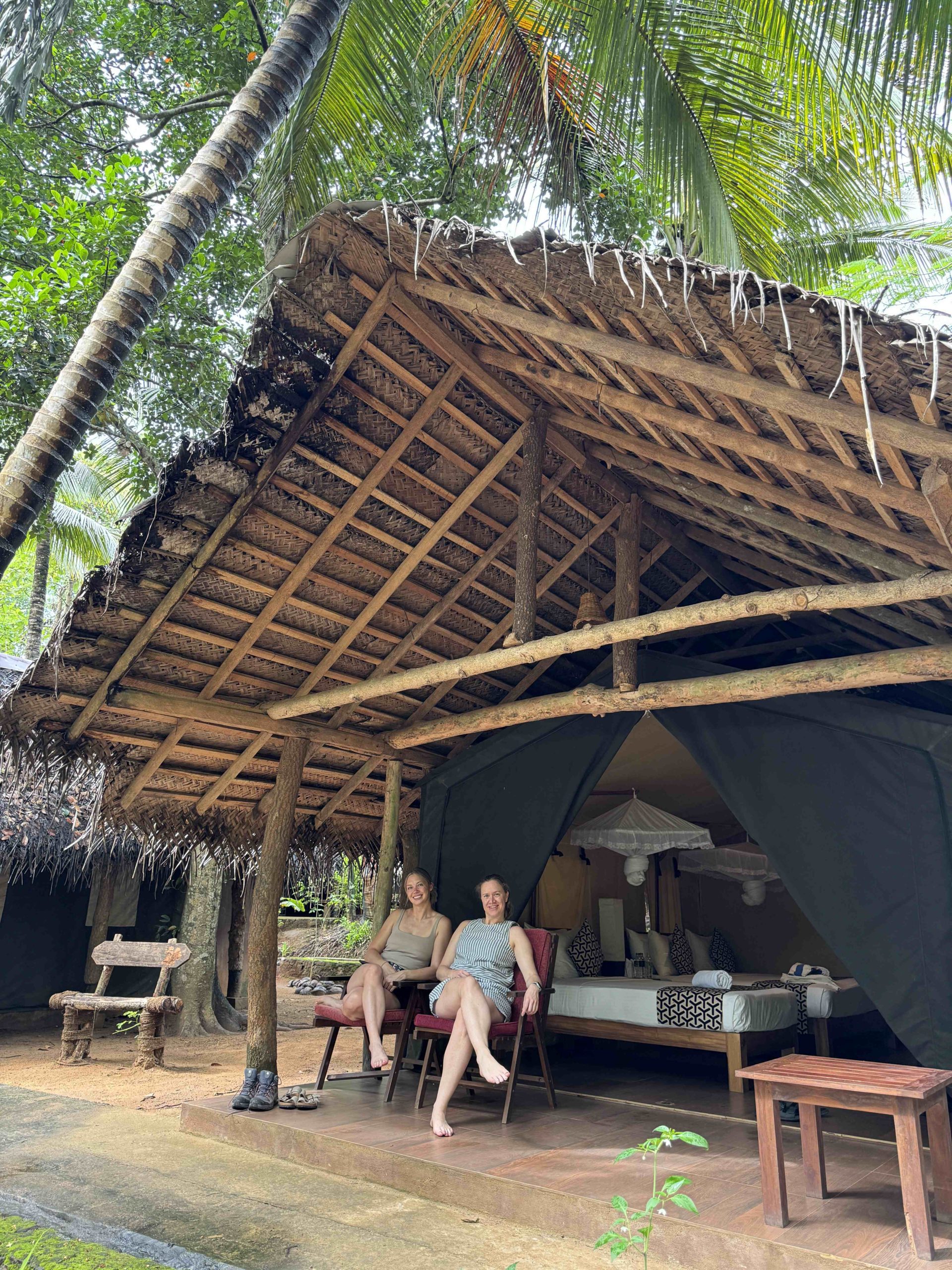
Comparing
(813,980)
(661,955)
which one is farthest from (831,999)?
(661,955)

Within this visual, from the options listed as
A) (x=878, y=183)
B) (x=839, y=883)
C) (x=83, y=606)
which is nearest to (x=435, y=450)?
(x=83, y=606)

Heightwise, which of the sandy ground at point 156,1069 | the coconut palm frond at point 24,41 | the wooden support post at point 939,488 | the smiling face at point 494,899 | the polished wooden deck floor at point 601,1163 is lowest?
the sandy ground at point 156,1069

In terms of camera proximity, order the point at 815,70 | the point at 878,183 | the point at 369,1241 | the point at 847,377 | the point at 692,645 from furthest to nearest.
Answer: the point at 692,645
the point at 878,183
the point at 815,70
the point at 369,1241
the point at 847,377

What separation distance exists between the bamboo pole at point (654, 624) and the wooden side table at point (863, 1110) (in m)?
1.51

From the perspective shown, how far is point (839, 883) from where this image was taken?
3.86m

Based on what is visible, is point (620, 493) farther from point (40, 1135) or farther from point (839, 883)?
point (40, 1135)

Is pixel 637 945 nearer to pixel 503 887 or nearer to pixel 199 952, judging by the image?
pixel 503 887

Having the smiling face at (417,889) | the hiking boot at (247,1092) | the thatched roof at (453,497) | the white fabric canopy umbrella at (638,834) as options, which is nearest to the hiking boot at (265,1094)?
the hiking boot at (247,1092)

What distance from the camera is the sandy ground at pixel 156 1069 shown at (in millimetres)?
5324

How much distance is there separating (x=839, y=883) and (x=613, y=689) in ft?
4.30

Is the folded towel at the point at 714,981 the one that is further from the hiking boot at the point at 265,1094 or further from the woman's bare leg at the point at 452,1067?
the hiking boot at the point at 265,1094

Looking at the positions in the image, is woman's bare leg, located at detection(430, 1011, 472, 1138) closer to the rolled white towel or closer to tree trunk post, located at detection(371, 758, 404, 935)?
tree trunk post, located at detection(371, 758, 404, 935)

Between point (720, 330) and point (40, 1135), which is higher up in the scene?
point (720, 330)

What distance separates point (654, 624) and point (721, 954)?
415 centimetres
